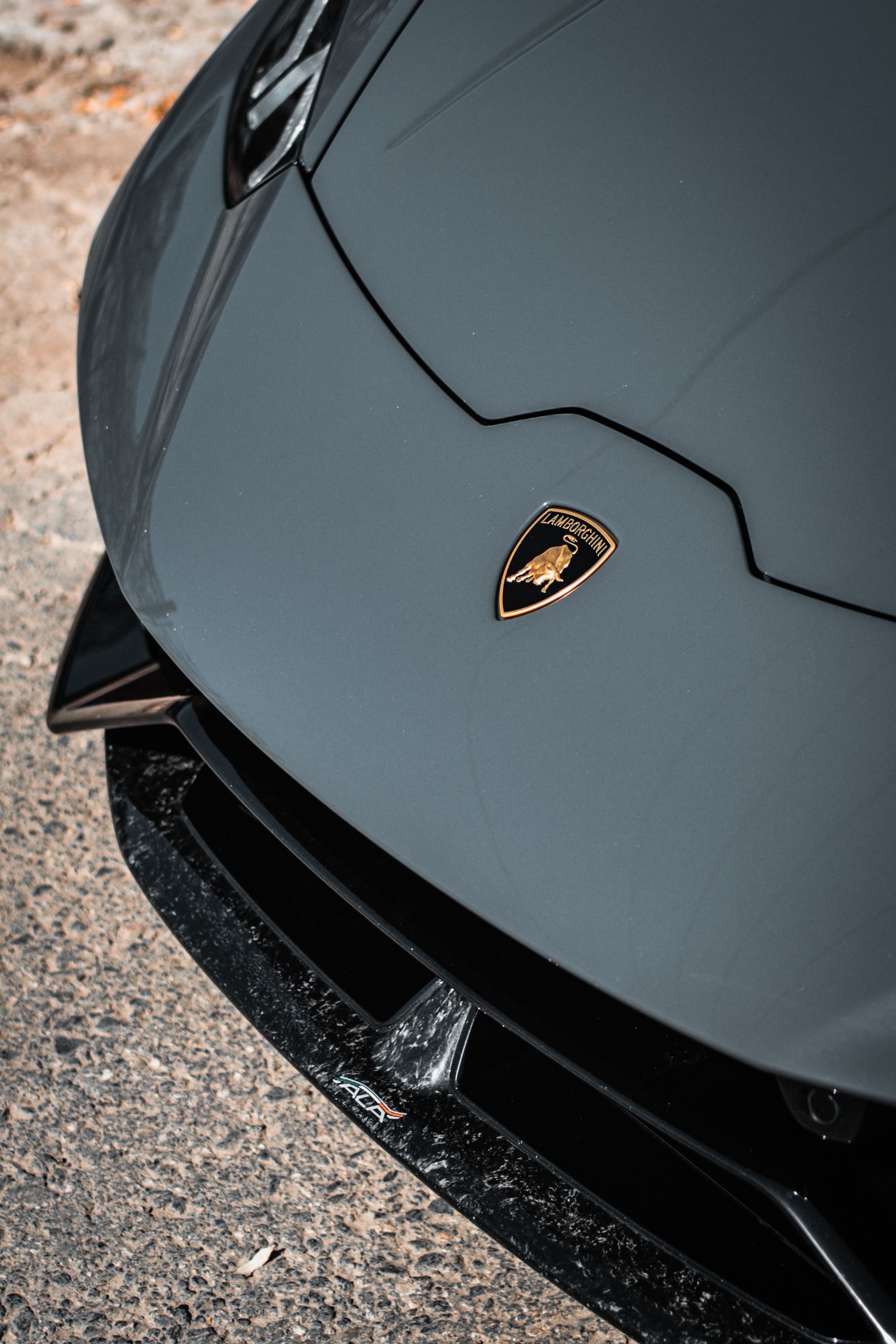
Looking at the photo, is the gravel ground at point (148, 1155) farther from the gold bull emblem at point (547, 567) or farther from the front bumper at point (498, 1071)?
the gold bull emblem at point (547, 567)

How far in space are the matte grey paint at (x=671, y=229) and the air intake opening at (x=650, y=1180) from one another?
2.00 ft

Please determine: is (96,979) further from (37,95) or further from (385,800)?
(37,95)

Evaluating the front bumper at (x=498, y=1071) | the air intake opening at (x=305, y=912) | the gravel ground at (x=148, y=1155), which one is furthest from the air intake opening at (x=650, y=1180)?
the gravel ground at (x=148, y=1155)

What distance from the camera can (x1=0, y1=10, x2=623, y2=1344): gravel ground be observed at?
4.70 ft

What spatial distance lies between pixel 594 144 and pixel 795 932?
0.99 metres

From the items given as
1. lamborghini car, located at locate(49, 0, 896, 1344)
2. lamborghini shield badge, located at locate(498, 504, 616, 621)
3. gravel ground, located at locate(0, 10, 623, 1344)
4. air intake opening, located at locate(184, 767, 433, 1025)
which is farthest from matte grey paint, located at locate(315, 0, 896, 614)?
gravel ground, located at locate(0, 10, 623, 1344)

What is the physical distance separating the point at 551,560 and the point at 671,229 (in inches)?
18.2

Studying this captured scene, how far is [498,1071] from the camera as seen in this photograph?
1.21m

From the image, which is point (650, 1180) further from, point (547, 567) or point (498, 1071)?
point (547, 567)

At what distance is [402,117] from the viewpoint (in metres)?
1.43

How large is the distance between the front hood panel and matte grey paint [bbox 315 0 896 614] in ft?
0.20

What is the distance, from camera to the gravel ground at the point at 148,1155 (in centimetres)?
143

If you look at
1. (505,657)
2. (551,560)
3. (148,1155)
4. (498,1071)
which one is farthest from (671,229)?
(148,1155)

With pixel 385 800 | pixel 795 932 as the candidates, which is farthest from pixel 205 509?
pixel 795 932
